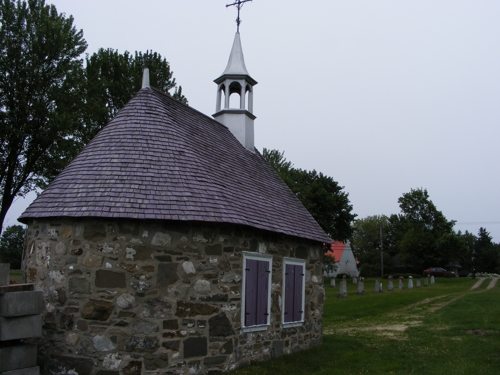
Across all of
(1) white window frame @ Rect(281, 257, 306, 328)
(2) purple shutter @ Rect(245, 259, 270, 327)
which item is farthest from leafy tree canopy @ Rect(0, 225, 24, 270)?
(2) purple shutter @ Rect(245, 259, 270, 327)

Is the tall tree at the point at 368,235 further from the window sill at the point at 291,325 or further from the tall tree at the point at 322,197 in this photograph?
the window sill at the point at 291,325

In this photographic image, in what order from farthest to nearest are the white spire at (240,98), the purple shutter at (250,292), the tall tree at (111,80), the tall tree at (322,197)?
1. the tall tree at (322,197)
2. the tall tree at (111,80)
3. the white spire at (240,98)
4. the purple shutter at (250,292)

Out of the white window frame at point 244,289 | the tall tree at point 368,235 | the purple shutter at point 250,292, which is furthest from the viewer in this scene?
the tall tree at point 368,235

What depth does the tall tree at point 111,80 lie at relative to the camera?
21.4 m

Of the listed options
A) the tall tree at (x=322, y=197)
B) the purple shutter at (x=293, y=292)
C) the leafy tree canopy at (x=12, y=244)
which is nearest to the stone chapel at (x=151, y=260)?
the purple shutter at (x=293, y=292)

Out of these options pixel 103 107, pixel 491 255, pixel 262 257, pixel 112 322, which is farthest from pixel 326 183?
pixel 491 255

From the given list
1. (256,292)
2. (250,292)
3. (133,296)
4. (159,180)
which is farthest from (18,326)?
(256,292)

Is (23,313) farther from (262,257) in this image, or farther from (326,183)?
(326,183)

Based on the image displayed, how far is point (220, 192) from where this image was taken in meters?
8.44

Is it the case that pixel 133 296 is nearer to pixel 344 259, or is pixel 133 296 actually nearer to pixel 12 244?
pixel 12 244

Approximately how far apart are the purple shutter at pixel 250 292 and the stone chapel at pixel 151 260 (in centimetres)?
2

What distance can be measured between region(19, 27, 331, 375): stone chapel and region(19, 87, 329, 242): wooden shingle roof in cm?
3

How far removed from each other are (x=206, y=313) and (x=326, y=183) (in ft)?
92.1

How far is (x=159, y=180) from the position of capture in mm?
7816
